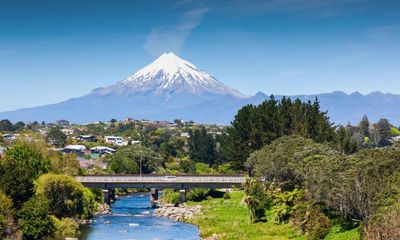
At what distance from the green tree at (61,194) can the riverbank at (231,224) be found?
1628 cm

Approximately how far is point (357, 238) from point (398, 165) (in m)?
9.51

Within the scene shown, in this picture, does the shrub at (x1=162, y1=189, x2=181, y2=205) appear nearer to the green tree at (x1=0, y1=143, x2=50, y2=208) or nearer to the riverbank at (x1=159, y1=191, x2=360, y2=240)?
the riverbank at (x1=159, y1=191, x2=360, y2=240)

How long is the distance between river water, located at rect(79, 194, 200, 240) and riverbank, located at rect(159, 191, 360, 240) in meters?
2.02

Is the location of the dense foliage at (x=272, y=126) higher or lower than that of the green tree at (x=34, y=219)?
higher


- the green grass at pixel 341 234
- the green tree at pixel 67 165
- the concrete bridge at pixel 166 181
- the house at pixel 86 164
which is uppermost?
the green tree at pixel 67 165

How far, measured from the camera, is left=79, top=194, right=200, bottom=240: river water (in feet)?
241

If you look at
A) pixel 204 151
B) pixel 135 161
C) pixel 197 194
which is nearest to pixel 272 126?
pixel 197 194

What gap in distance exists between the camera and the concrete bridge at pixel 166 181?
351ft

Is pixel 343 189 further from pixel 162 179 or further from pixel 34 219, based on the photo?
pixel 162 179

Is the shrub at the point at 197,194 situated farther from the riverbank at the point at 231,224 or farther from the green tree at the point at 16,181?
the green tree at the point at 16,181

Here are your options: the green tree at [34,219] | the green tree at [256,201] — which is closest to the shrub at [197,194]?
→ the green tree at [256,201]

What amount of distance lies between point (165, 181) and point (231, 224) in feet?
113

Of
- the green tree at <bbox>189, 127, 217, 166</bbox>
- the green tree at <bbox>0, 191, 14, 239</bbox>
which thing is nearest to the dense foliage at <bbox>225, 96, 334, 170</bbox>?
the green tree at <bbox>189, 127, 217, 166</bbox>

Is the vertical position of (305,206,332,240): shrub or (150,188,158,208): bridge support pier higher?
(305,206,332,240): shrub
